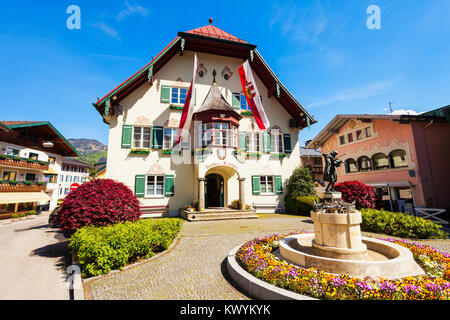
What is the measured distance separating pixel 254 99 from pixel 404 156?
13.3m

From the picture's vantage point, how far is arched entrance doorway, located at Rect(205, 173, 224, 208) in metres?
17.2

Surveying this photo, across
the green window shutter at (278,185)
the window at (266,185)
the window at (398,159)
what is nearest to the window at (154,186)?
the window at (266,185)

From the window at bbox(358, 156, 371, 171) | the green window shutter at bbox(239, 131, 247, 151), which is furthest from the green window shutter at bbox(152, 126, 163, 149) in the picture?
the window at bbox(358, 156, 371, 171)

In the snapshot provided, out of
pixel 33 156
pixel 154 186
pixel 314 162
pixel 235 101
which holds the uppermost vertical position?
pixel 235 101

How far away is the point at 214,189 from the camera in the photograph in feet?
57.5

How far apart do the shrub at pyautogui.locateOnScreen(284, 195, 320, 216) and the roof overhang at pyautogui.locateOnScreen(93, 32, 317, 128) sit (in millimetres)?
7163

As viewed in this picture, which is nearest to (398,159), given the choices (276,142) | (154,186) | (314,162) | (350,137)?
(350,137)

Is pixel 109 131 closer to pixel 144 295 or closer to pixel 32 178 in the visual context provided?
pixel 144 295

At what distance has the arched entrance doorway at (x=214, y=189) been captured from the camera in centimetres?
1723

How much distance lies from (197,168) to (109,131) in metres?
7.41

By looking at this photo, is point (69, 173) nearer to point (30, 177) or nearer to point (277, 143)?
point (30, 177)

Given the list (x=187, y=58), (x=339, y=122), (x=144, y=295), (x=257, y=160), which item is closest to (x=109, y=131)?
(x=187, y=58)

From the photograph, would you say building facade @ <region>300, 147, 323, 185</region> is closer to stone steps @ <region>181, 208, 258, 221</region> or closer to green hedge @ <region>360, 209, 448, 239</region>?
stone steps @ <region>181, 208, 258, 221</region>
